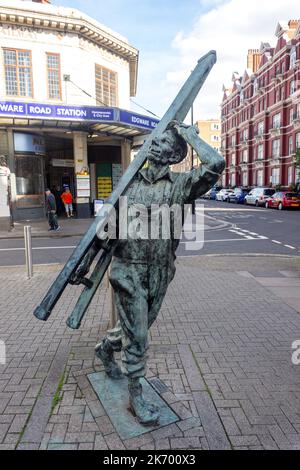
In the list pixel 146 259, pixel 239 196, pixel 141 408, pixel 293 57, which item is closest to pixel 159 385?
pixel 141 408

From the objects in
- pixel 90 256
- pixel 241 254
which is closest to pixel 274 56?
pixel 241 254

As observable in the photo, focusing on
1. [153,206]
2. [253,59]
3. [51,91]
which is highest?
[253,59]

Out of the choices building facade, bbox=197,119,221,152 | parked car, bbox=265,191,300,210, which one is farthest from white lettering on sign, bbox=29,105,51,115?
building facade, bbox=197,119,221,152

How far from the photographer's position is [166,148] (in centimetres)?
254

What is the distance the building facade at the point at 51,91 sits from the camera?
16859 millimetres

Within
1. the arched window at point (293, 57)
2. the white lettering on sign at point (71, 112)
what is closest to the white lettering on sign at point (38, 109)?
the white lettering on sign at point (71, 112)

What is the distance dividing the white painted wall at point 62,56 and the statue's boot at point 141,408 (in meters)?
17.5

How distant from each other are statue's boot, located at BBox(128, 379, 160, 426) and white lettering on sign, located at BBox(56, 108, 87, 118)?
50.3ft

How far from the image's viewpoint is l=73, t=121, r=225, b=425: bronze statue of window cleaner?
2.57 metres

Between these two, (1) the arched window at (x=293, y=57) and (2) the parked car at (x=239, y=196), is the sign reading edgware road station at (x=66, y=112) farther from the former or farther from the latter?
(1) the arched window at (x=293, y=57)

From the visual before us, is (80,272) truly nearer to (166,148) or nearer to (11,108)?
(166,148)

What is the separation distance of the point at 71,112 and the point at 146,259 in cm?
1509

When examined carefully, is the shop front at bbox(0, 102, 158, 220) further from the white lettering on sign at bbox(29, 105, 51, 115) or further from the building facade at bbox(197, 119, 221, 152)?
the building facade at bbox(197, 119, 221, 152)

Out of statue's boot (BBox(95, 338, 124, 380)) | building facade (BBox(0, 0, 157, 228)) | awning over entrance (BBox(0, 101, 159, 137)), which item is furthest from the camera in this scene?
building facade (BBox(0, 0, 157, 228))
